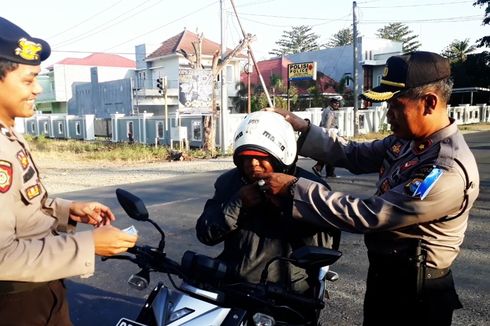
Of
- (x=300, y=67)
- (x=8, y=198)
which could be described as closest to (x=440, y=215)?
(x=8, y=198)

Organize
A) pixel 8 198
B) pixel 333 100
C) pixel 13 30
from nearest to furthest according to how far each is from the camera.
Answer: pixel 8 198 < pixel 13 30 < pixel 333 100

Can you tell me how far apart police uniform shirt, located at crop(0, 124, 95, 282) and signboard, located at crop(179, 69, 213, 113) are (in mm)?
21638

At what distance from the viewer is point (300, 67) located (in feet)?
97.0

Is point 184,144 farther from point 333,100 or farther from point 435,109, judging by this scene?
point 435,109

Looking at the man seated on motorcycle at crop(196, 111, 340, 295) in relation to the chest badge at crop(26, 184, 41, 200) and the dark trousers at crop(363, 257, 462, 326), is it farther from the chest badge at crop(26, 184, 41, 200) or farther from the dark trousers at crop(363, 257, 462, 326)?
the chest badge at crop(26, 184, 41, 200)

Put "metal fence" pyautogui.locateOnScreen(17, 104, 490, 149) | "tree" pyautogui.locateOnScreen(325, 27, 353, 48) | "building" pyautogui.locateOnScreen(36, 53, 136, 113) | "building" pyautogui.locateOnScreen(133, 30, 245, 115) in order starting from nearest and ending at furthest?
"metal fence" pyautogui.locateOnScreen(17, 104, 490, 149)
"building" pyautogui.locateOnScreen(133, 30, 245, 115)
"building" pyautogui.locateOnScreen(36, 53, 136, 113)
"tree" pyautogui.locateOnScreen(325, 27, 353, 48)

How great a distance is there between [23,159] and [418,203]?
61.5 inches

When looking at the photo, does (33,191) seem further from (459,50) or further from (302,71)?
(459,50)

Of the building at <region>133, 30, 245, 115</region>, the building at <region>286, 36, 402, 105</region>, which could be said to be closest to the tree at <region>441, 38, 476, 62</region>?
the building at <region>286, 36, 402, 105</region>

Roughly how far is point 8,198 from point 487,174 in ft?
35.7

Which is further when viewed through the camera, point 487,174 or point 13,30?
point 487,174

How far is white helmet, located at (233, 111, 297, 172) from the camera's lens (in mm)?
2143

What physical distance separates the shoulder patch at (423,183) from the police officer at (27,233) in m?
1.10

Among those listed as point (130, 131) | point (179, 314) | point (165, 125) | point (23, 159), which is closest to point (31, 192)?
point (23, 159)
